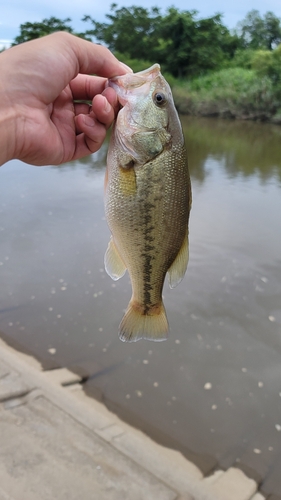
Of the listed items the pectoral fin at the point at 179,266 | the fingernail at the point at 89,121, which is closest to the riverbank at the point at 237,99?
the fingernail at the point at 89,121


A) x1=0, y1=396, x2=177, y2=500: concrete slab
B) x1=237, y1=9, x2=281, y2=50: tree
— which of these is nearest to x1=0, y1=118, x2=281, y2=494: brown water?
x1=0, y1=396, x2=177, y2=500: concrete slab

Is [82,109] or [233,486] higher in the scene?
[82,109]

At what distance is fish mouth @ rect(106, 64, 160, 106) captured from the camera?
1.81 meters

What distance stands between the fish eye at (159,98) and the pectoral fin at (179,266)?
59 centimetres

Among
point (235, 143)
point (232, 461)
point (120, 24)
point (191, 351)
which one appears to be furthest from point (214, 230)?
point (120, 24)

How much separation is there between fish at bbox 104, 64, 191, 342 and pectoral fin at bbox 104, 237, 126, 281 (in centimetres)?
5

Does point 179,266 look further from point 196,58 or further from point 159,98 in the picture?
point 196,58

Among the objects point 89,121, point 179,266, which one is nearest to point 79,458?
point 179,266

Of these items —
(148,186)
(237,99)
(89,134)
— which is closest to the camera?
(148,186)

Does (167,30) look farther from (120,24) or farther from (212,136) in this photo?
(212,136)

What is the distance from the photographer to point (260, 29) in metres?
61.2

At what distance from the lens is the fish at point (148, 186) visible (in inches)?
67.7

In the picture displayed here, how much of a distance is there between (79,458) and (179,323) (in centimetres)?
255

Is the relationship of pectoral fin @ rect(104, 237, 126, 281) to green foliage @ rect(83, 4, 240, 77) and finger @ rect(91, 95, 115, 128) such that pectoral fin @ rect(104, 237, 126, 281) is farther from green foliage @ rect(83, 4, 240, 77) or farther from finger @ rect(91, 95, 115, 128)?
green foliage @ rect(83, 4, 240, 77)
